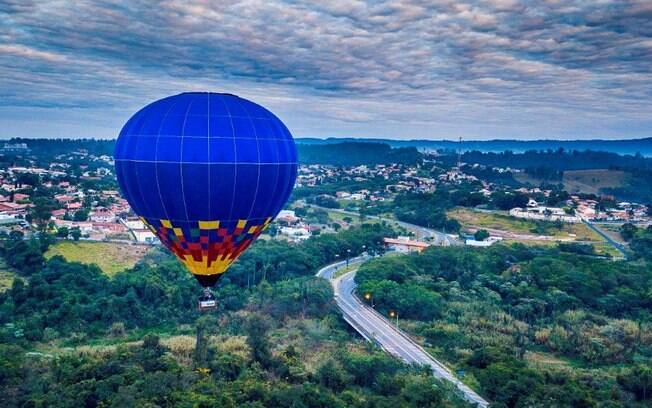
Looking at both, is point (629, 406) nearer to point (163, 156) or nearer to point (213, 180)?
point (213, 180)

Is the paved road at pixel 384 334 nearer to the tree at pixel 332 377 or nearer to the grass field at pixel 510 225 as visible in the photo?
the tree at pixel 332 377

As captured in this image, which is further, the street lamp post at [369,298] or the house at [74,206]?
the house at [74,206]

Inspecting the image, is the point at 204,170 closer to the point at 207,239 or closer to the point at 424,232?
the point at 207,239

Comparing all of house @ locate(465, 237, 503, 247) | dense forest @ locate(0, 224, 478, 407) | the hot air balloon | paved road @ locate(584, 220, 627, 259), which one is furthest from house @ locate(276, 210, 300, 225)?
the hot air balloon

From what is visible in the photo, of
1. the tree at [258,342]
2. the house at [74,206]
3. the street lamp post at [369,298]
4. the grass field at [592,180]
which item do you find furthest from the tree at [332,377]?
the grass field at [592,180]

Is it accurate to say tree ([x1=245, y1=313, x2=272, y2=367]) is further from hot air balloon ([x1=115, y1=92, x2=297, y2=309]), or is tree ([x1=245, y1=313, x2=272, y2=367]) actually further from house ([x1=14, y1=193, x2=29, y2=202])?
house ([x1=14, y1=193, x2=29, y2=202])

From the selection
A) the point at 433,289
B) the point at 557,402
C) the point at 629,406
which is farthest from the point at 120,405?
the point at 433,289
